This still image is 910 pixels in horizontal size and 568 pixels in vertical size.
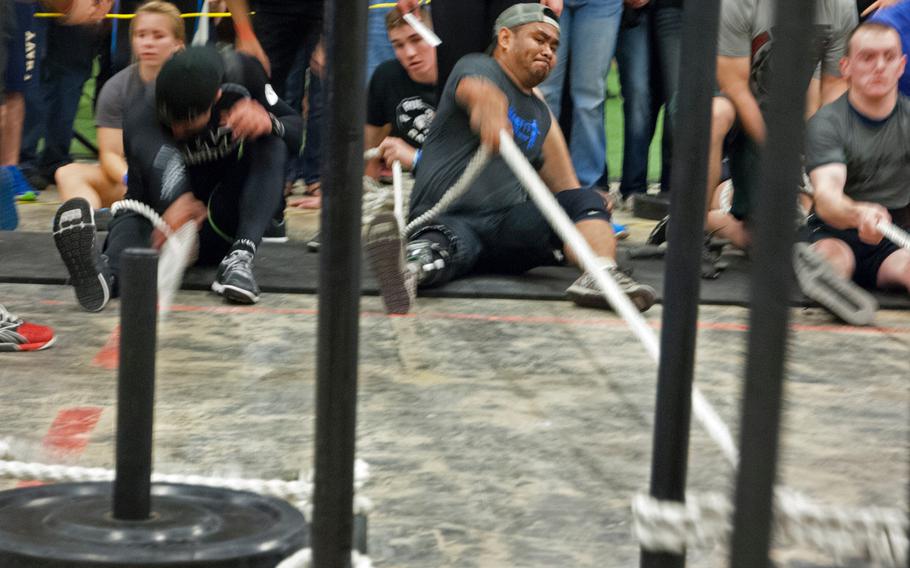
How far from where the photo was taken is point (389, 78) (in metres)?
5.56

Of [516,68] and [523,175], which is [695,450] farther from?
[516,68]

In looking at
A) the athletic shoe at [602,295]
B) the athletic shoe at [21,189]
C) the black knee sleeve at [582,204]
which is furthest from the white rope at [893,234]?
the athletic shoe at [21,189]

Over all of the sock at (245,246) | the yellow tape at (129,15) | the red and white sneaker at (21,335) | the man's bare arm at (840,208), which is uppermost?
the yellow tape at (129,15)

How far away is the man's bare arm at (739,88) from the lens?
506 cm

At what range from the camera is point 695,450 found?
292 centimetres

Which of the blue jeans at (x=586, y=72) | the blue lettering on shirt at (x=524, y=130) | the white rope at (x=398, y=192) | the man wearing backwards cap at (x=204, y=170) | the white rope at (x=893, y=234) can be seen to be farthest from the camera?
the blue jeans at (x=586, y=72)

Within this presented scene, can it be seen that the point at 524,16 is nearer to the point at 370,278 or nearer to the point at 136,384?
the point at 370,278

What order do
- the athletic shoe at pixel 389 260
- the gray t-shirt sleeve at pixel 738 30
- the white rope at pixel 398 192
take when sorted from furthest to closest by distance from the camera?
1. the gray t-shirt sleeve at pixel 738 30
2. the white rope at pixel 398 192
3. the athletic shoe at pixel 389 260

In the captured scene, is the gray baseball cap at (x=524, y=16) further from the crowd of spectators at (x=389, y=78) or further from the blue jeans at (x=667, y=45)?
the blue jeans at (x=667, y=45)

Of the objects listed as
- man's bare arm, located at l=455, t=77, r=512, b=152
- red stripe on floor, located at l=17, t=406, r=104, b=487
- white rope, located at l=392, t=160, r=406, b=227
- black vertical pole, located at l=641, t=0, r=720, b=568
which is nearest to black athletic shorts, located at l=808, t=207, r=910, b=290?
man's bare arm, located at l=455, t=77, r=512, b=152

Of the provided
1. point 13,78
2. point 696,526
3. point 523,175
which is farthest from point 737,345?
point 13,78

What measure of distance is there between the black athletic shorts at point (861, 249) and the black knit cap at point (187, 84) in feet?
6.81

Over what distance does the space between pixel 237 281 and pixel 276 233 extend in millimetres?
1285

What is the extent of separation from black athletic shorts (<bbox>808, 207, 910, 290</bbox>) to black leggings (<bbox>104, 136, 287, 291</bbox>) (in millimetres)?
1877
